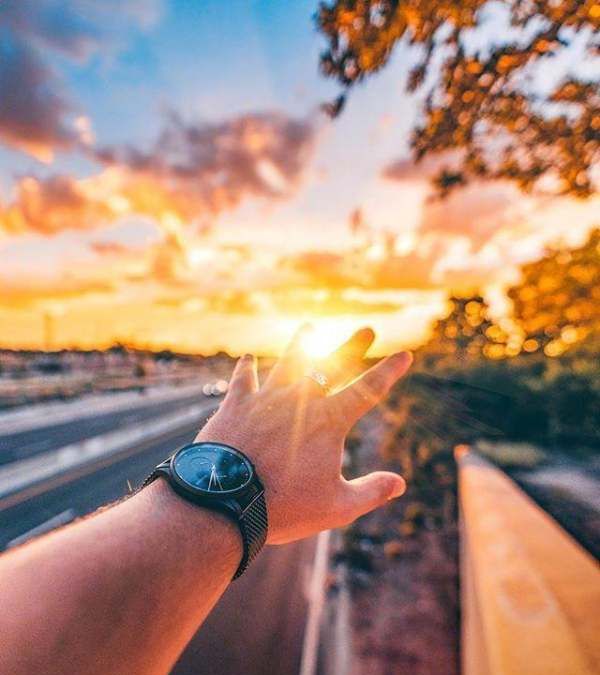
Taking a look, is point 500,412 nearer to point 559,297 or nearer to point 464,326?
point 559,297

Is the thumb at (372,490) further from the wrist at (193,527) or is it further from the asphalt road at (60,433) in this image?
the asphalt road at (60,433)

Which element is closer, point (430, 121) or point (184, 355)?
point (430, 121)

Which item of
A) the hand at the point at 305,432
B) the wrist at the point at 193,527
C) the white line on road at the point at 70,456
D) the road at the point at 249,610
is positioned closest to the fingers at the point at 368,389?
the hand at the point at 305,432

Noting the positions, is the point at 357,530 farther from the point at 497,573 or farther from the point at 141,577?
the point at 141,577

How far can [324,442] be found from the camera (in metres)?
1.76

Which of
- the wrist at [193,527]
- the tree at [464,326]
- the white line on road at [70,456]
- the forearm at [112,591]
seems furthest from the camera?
the tree at [464,326]

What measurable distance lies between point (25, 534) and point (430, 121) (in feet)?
15.9

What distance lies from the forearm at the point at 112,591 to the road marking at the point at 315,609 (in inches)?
308

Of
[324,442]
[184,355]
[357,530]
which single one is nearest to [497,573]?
[324,442]

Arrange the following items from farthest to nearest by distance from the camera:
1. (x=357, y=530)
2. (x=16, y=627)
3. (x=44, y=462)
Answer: (x=44, y=462)
(x=357, y=530)
(x=16, y=627)

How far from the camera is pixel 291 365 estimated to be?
2.12m

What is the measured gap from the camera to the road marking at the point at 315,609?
23.9ft

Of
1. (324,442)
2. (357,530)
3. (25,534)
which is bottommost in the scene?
(357,530)

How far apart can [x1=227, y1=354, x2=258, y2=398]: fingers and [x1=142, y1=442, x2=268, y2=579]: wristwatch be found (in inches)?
20.0
